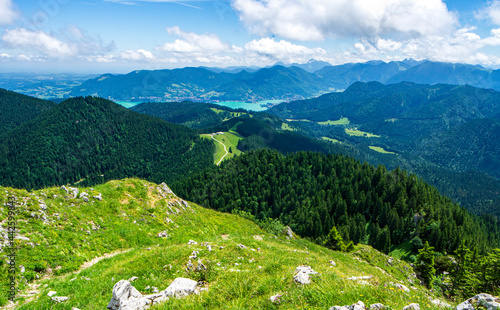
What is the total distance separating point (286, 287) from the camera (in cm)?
1290

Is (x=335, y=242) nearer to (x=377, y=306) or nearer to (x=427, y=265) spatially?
(x=427, y=265)

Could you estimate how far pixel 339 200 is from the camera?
103000 millimetres

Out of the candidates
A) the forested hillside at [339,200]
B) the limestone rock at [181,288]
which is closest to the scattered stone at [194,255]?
the limestone rock at [181,288]

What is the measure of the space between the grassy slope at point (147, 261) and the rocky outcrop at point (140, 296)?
4.31ft

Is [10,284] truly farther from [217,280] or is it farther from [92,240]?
[217,280]

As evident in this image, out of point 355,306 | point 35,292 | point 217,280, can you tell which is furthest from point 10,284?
point 355,306

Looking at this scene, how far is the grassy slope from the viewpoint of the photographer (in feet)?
38.1

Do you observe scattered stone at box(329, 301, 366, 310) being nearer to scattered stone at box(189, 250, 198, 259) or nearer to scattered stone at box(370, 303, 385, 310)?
scattered stone at box(370, 303, 385, 310)

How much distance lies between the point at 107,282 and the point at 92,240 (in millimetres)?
12524

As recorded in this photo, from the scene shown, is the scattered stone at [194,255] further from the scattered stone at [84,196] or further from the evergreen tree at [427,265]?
the evergreen tree at [427,265]

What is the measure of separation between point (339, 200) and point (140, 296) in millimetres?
102173

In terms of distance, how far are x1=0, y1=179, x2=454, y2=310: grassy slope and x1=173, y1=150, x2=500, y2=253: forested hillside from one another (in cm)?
4854

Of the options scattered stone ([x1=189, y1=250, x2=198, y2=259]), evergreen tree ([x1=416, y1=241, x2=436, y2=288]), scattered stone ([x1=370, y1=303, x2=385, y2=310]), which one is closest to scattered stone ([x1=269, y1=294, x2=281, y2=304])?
scattered stone ([x1=370, y1=303, x2=385, y2=310])

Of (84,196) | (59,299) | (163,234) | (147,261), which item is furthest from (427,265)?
(84,196)
